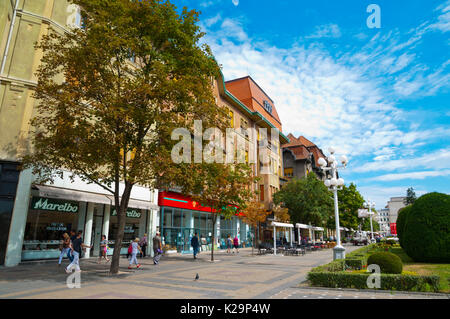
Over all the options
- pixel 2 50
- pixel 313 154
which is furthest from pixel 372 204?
pixel 2 50

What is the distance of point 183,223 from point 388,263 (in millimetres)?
19095

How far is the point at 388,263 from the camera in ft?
34.5

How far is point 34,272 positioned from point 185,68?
36.1 ft

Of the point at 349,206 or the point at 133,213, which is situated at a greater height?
the point at 349,206

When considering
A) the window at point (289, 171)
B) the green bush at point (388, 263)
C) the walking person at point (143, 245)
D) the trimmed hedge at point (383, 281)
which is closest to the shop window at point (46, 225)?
the walking person at point (143, 245)

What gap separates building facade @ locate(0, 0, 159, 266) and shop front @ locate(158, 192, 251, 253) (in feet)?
22.9

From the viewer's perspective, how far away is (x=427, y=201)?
1617 centimetres

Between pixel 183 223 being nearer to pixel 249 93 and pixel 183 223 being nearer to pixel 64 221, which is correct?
pixel 64 221

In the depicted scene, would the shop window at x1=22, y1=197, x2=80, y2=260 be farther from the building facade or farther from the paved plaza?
the paved plaza

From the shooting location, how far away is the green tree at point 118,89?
1158cm

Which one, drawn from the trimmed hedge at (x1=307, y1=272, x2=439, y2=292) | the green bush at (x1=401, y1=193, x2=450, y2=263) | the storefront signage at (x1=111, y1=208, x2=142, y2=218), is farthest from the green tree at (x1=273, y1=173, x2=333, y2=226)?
the trimmed hedge at (x1=307, y1=272, x2=439, y2=292)

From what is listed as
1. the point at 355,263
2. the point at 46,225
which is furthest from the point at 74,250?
the point at 355,263

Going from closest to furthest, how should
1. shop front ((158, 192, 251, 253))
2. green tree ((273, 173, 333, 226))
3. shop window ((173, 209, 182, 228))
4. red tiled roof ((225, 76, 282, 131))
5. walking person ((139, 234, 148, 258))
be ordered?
walking person ((139, 234, 148, 258)), shop front ((158, 192, 251, 253)), shop window ((173, 209, 182, 228)), green tree ((273, 173, 333, 226)), red tiled roof ((225, 76, 282, 131))

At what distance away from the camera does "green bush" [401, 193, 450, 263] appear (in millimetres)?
15117
